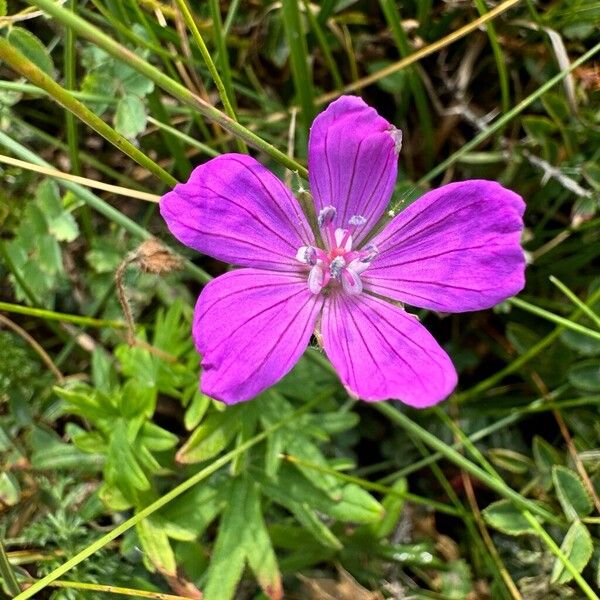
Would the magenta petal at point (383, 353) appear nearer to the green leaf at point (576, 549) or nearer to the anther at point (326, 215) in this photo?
the anther at point (326, 215)

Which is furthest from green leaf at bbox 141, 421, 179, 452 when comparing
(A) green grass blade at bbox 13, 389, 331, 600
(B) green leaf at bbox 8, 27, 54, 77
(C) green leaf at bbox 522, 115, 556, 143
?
(C) green leaf at bbox 522, 115, 556, 143

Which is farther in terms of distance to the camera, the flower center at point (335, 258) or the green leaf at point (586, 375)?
the green leaf at point (586, 375)

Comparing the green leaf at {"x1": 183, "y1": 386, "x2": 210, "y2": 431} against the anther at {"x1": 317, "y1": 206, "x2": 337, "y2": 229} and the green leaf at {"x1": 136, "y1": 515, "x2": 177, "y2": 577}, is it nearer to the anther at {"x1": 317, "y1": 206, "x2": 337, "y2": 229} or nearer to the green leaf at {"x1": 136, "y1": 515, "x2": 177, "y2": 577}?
the green leaf at {"x1": 136, "y1": 515, "x2": 177, "y2": 577}

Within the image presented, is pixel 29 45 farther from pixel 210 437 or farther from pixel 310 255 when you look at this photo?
pixel 210 437

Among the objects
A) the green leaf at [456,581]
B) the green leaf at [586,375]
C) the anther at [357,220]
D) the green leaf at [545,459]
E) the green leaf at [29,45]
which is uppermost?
the green leaf at [29,45]

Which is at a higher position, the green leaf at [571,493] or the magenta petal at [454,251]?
the magenta petal at [454,251]

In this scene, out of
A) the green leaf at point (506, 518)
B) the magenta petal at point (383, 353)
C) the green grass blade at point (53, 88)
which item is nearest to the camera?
the green grass blade at point (53, 88)

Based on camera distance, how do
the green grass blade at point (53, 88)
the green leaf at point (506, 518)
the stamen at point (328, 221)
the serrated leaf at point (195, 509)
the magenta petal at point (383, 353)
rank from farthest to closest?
A: the green leaf at point (506, 518), the serrated leaf at point (195, 509), the stamen at point (328, 221), the magenta petal at point (383, 353), the green grass blade at point (53, 88)

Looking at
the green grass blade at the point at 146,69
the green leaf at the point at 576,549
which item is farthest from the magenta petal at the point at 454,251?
the green leaf at the point at 576,549
